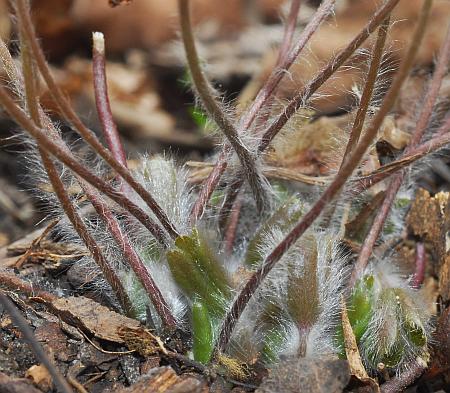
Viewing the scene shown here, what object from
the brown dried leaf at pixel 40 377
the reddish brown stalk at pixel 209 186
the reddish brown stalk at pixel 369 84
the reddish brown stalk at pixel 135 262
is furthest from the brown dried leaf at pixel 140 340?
the reddish brown stalk at pixel 369 84

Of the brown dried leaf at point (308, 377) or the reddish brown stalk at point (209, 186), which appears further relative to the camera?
the reddish brown stalk at point (209, 186)

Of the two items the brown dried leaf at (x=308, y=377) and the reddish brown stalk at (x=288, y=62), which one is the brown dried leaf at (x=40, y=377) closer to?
the brown dried leaf at (x=308, y=377)

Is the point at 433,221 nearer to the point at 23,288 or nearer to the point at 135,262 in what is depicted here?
the point at 135,262

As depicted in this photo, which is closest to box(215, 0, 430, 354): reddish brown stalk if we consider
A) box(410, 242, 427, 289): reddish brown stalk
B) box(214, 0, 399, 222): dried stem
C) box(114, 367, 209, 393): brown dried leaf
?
box(214, 0, 399, 222): dried stem

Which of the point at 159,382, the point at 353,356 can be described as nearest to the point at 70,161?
the point at 159,382

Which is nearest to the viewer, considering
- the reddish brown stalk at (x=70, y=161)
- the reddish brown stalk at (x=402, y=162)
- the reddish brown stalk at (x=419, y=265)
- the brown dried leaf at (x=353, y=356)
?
the reddish brown stalk at (x=70, y=161)

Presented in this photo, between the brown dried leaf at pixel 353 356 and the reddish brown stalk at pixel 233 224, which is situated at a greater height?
the reddish brown stalk at pixel 233 224

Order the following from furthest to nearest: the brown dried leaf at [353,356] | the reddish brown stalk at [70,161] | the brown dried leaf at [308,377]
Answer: the brown dried leaf at [353,356]
the brown dried leaf at [308,377]
the reddish brown stalk at [70,161]

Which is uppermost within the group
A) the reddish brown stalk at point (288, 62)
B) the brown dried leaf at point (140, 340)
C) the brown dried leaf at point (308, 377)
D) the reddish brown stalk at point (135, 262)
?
the reddish brown stalk at point (288, 62)
